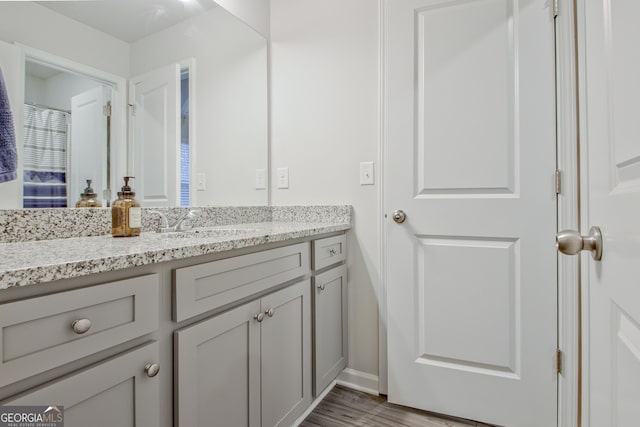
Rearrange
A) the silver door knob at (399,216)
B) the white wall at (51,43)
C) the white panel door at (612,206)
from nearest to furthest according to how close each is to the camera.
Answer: the white panel door at (612,206)
the white wall at (51,43)
the silver door knob at (399,216)

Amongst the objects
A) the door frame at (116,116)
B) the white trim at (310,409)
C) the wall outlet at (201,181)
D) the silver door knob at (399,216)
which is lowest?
the white trim at (310,409)

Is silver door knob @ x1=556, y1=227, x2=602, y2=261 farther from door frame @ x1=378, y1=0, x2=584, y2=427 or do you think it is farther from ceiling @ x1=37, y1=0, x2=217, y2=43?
ceiling @ x1=37, y1=0, x2=217, y2=43

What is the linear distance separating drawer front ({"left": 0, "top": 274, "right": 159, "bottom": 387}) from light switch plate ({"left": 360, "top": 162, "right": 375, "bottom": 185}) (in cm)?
122

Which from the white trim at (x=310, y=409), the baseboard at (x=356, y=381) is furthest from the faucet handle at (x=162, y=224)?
the baseboard at (x=356, y=381)

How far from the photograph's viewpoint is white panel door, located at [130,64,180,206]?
1.40 metres

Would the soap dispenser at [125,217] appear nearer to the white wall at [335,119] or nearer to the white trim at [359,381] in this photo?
the white wall at [335,119]

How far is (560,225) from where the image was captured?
1388 millimetres

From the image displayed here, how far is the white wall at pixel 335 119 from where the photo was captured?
1.82 m

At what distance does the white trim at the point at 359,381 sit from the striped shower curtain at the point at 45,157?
1518mm

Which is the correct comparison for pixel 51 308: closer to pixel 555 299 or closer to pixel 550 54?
pixel 555 299

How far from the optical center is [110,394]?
0.73 metres

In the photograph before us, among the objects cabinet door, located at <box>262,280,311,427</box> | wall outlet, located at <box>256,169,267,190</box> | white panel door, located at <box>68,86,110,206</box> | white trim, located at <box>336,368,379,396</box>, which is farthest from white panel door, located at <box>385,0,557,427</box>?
white panel door, located at <box>68,86,110,206</box>

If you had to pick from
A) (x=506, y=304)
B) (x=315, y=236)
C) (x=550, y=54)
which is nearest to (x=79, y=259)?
(x=315, y=236)

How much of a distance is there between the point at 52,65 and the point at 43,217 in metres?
0.49
